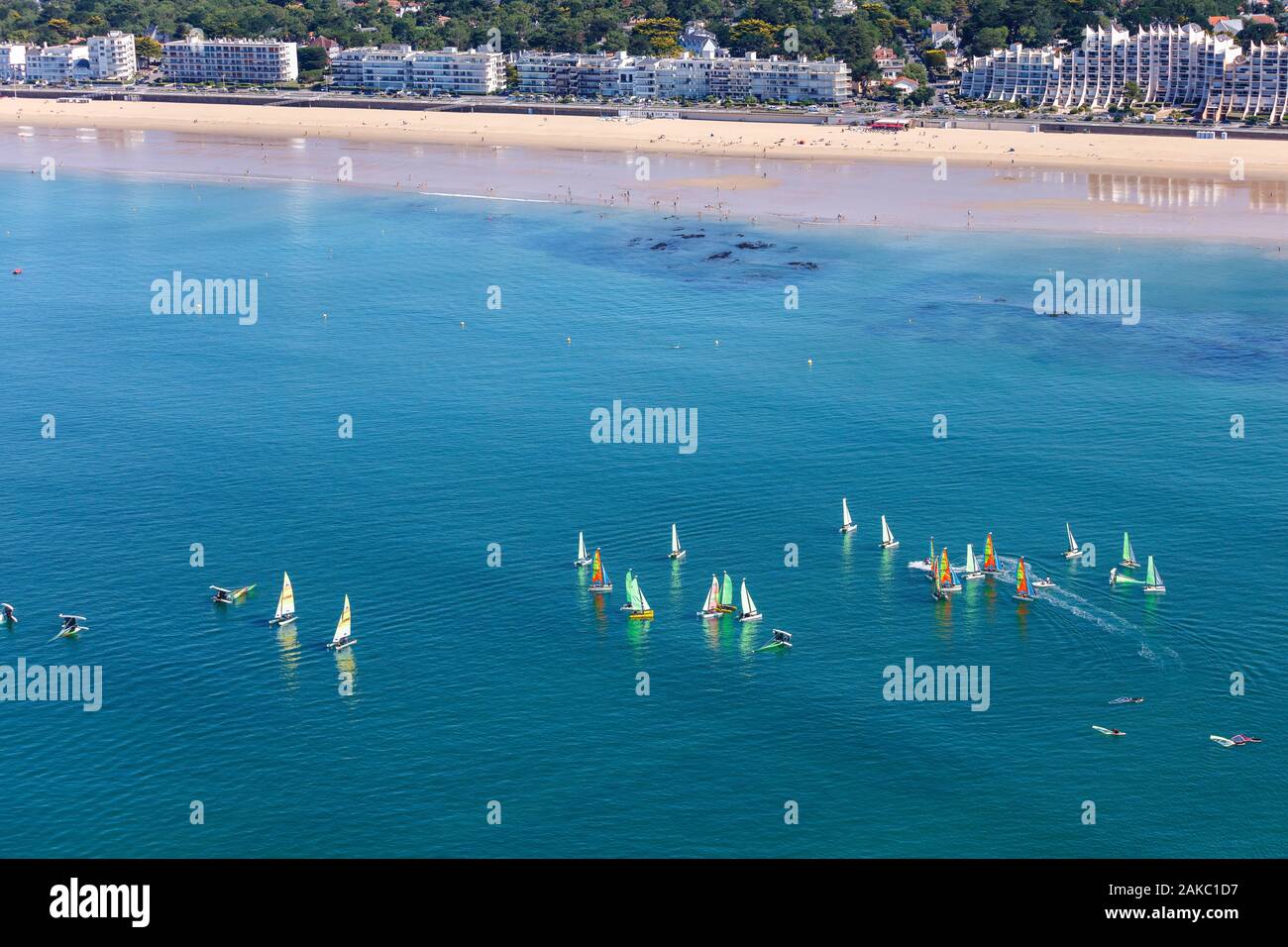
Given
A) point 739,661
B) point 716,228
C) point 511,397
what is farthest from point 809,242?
point 739,661

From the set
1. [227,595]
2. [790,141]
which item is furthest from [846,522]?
[790,141]

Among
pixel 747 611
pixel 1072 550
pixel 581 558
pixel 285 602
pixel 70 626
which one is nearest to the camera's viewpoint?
pixel 70 626

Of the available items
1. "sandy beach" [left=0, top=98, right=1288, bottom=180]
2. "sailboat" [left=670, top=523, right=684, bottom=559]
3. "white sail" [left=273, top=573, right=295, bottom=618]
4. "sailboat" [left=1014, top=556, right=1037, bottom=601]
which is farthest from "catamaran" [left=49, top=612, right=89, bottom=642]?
"sandy beach" [left=0, top=98, right=1288, bottom=180]

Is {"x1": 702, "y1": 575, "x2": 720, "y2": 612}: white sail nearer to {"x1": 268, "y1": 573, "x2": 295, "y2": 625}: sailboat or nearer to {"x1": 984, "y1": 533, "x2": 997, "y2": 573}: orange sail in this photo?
{"x1": 984, "y1": 533, "x2": 997, "y2": 573}: orange sail

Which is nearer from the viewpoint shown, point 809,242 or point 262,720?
point 262,720

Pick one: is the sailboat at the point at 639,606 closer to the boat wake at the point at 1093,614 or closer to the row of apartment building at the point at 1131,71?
the boat wake at the point at 1093,614

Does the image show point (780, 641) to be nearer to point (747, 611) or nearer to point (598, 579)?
point (747, 611)
